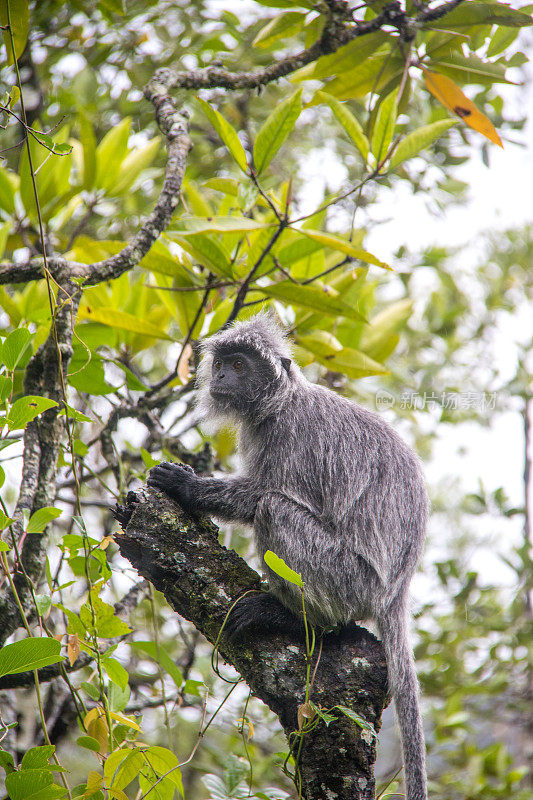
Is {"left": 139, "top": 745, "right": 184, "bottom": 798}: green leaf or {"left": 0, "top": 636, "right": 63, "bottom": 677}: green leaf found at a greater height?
{"left": 0, "top": 636, "right": 63, "bottom": 677}: green leaf

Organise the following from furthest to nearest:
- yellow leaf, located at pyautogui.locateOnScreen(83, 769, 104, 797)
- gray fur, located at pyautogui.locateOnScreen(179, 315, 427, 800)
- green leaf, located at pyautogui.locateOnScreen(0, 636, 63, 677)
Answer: gray fur, located at pyautogui.locateOnScreen(179, 315, 427, 800) < yellow leaf, located at pyautogui.locateOnScreen(83, 769, 104, 797) < green leaf, located at pyautogui.locateOnScreen(0, 636, 63, 677)

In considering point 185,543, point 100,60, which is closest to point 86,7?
point 100,60

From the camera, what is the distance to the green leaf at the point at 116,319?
11.1 feet

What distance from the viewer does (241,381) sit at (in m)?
3.88

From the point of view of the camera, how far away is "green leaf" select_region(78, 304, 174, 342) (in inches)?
133

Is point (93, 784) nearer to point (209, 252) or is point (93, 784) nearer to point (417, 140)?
point (209, 252)

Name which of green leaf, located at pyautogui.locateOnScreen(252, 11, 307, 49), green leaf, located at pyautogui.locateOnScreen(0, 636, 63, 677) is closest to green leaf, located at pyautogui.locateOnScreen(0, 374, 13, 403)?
green leaf, located at pyautogui.locateOnScreen(0, 636, 63, 677)

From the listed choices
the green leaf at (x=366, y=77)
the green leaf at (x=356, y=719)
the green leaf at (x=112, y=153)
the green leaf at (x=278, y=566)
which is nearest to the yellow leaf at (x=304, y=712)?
the green leaf at (x=356, y=719)

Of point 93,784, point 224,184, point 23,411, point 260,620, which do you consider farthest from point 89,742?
point 224,184

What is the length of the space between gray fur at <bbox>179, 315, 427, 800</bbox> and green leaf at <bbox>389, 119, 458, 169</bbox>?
1.31 metres

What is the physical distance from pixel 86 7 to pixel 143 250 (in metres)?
2.99

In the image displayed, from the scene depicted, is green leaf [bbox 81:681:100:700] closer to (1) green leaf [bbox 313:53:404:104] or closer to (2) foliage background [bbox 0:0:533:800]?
(2) foliage background [bbox 0:0:533:800]

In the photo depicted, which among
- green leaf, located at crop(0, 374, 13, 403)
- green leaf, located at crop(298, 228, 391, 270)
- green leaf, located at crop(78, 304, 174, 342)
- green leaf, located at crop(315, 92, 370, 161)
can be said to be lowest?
green leaf, located at crop(0, 374, 13, 403)

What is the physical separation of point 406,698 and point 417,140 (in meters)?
2.67
